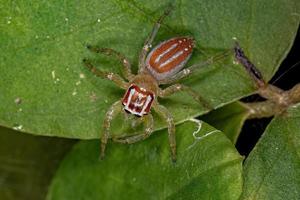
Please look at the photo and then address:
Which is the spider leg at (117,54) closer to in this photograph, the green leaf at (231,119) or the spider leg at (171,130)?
the spider leg at (171,130)

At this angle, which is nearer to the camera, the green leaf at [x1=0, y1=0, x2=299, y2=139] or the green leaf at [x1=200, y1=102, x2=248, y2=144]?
the green leaf at [x1=0, y1=0, x2=299, y2=139]

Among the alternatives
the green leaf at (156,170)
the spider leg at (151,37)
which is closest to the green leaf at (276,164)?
the green leaf at (156,170)

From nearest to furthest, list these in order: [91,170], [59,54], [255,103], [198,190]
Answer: [198,190], [59,54], [255,103], [91,170]

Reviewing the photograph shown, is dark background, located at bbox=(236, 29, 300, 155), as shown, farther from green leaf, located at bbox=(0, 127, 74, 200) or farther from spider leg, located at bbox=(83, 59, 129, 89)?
green leaf, located at bbox=(0, 127, 74, 200)

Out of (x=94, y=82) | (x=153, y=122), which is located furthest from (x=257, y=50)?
(x=94, y=82)

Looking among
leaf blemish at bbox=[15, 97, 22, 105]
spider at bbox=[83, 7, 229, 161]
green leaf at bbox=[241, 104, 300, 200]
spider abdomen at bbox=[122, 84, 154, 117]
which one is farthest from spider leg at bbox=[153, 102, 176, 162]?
leaf blemish at bbox=[15, 97, 22, 105]

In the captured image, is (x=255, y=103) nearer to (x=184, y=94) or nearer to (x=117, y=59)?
(x=184, y=94)

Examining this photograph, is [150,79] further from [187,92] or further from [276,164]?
[276,164]
